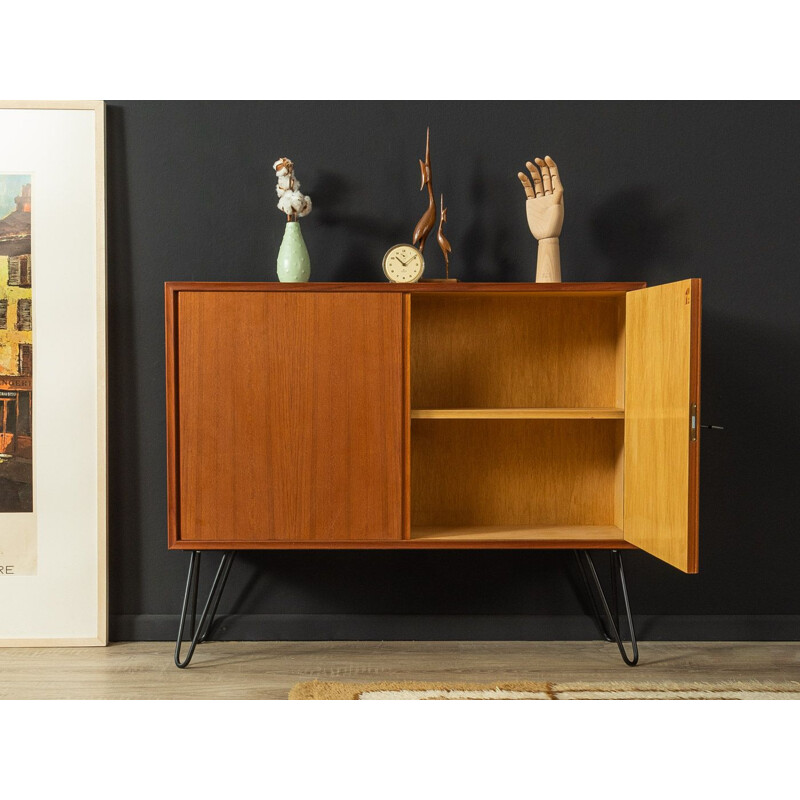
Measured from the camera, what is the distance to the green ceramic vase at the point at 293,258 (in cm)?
285

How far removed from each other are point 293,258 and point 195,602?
1.33 meters

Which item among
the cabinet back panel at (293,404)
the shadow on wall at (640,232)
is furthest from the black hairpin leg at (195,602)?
the shadow on wall at (640,232)

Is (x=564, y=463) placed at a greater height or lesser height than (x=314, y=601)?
greater

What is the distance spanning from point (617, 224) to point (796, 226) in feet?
2.30

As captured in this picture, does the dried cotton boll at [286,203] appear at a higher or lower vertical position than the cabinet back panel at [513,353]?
higher

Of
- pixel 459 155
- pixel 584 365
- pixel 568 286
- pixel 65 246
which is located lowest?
pixel 584 365

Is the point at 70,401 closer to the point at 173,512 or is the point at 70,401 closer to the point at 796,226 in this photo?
the point at 173,512

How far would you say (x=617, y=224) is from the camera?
3.10 m

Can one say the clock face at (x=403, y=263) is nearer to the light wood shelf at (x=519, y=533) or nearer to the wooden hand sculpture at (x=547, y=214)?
the wooden hand sculpture at (x=547, y=214)

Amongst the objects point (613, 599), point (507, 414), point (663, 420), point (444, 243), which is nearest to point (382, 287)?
point (444, 243)

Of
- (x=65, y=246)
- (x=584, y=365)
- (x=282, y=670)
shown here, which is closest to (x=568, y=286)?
(x=584, y=365)

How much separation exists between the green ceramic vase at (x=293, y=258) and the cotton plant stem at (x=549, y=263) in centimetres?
84

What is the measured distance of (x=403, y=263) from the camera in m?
2.86

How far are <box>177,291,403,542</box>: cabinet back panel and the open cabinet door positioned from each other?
810mm
